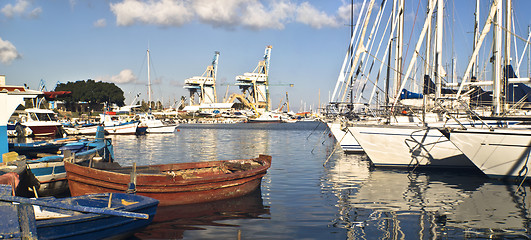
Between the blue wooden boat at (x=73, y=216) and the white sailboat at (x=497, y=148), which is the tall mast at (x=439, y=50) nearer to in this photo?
the white sailboat at (x=497, y=148)

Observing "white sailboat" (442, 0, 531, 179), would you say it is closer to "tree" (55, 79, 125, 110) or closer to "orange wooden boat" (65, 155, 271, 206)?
"orange wooden boat" (65, 155, 271, 206)

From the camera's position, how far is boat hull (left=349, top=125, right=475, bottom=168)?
2041 centimetres

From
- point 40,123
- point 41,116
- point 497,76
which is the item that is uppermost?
point 497,76

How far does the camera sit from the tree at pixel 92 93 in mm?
107000

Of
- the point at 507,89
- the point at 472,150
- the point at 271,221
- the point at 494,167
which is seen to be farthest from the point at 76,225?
the point at 507,89

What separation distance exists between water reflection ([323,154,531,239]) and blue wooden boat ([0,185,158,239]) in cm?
551

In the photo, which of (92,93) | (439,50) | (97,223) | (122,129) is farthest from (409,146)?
(92,93)

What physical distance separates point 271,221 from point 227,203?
234cm

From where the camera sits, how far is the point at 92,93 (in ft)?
352

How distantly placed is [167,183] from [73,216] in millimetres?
4439

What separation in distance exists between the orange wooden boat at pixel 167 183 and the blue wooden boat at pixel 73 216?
1.92 meters

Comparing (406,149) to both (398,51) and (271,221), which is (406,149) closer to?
(398,51)

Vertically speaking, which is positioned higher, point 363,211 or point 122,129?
point 122,129

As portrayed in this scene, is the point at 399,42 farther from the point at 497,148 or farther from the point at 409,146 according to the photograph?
the point at 497,148
